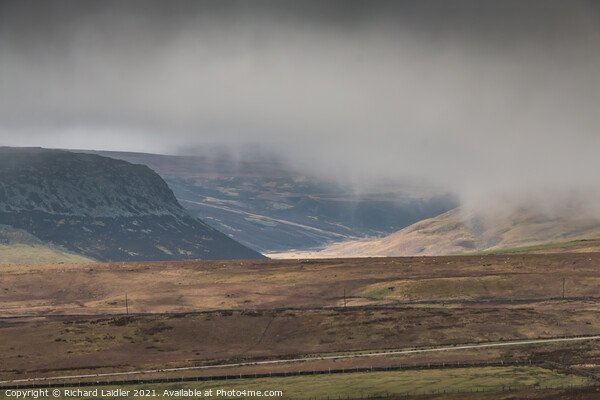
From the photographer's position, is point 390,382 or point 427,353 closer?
point 390,382

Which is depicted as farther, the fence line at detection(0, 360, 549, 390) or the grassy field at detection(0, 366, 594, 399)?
the fence line at detection(0, 360, 549, 390)

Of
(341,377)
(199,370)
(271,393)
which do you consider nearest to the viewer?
(271,393)

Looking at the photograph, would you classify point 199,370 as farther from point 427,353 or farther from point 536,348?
point 536,348

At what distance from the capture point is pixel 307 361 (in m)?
195

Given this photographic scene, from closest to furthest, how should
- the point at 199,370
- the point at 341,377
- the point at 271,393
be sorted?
the point at 271,393, the point at 341,377, the point at 199,370

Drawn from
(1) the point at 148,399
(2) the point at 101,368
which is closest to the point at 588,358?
(1) the point at 148,399

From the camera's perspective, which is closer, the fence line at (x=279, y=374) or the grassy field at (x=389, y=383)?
the grassy field at (x=389, y=383)

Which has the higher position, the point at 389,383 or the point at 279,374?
the point at 389,383

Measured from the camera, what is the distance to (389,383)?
15975cm

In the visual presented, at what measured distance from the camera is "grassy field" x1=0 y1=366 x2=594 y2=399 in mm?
152375

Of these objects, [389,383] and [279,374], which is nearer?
[389,383]

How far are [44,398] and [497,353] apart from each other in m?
101

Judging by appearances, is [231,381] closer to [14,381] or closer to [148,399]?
[148,399]

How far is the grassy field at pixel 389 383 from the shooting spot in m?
152
